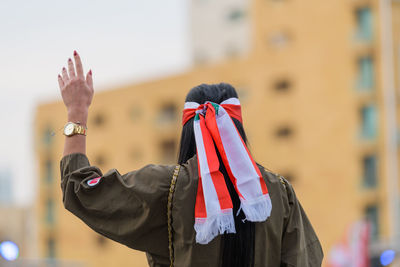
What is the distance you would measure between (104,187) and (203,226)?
401 millimetres

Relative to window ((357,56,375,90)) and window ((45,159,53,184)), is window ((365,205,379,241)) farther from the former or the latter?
window ((45,159,53,184))

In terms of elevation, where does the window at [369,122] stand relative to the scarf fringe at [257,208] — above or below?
below

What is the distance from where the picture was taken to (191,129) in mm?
2658

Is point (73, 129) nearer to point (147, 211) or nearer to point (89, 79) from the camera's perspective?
point (89, 79)

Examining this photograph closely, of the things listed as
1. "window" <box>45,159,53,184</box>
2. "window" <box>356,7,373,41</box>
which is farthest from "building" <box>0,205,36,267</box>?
"window" <box>356,7,373,41</box>

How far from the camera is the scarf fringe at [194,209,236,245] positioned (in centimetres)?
237

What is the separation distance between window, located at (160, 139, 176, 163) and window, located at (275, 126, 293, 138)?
21.9 feet

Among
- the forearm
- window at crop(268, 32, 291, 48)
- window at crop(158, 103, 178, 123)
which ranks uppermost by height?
window at crop(268, 32, 291, 48)

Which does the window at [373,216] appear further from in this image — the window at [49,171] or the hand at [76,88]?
the hand at [76,88]

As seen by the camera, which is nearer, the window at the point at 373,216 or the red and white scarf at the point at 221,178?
the red and white scarf at the point at 221,178

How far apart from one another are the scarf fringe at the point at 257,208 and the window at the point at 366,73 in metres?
27.7

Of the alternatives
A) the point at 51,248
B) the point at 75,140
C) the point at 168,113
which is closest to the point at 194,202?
the point at 75,140

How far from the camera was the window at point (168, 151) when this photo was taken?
35312mm

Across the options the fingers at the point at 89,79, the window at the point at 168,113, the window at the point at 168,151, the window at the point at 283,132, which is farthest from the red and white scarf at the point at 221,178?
the window at the point at 168,151
